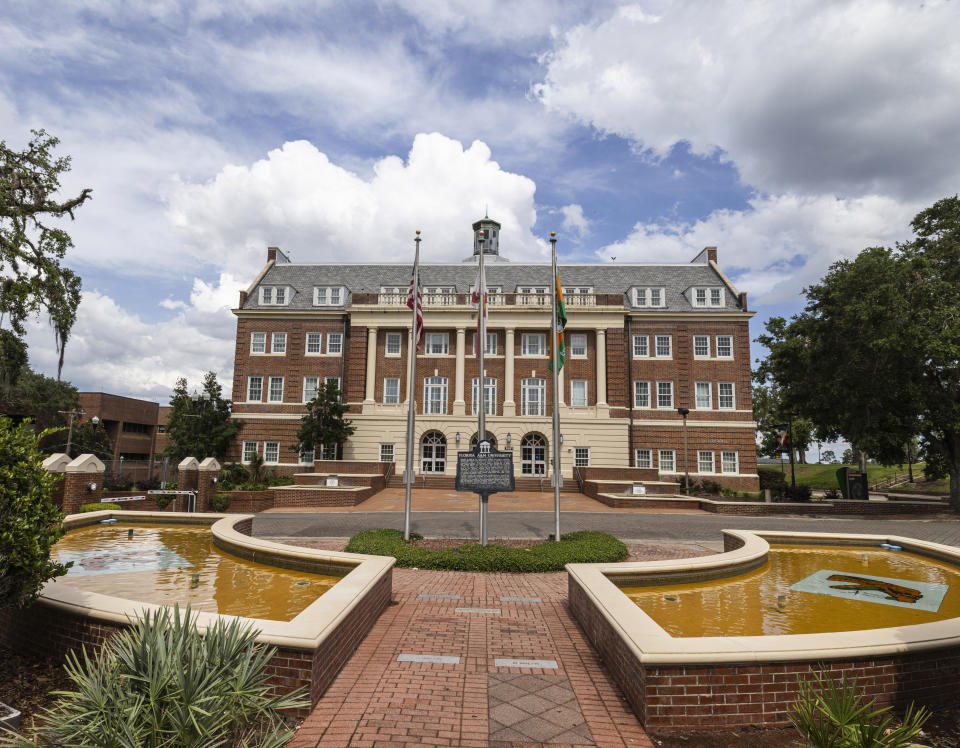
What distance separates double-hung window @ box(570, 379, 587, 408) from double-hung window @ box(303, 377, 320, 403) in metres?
18.0

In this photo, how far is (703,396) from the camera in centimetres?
Answer: 3812

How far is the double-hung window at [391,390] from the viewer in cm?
3862

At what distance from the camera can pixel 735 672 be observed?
497cm

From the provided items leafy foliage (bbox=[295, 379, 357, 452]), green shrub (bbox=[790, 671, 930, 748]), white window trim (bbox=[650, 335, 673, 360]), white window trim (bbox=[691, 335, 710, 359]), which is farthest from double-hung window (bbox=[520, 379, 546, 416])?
green shrub (bbox=[790, 671, 930, 748])

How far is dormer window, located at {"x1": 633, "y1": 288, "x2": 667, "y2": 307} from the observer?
40.5 m

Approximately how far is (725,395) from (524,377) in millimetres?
13867

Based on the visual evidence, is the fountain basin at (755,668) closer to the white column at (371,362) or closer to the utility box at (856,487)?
the utility box at (856,487)

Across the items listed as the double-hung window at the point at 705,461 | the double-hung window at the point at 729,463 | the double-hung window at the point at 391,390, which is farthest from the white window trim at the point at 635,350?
the double-hung window at the point at 391,390

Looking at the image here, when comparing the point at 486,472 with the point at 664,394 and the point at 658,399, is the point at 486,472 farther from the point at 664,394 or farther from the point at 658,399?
the point at 664,394

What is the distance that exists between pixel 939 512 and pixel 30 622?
3204 centimetres

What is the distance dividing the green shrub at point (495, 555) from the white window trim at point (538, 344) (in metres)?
26.0

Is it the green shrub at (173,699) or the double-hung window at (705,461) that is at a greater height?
the double-hung window at (705,461)

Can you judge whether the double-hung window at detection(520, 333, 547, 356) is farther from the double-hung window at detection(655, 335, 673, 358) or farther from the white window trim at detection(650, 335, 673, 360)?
the double-hung window at detection(655, 335, 673, 358)

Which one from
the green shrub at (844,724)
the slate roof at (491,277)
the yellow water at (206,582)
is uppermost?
the slate roof at (491,277)
